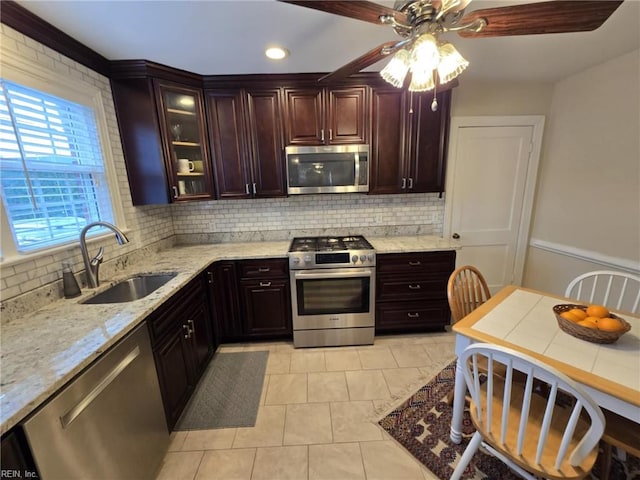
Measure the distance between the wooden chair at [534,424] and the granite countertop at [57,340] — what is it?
1537 millimetres

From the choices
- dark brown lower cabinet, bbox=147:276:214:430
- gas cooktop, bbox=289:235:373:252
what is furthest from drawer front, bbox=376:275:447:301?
dark brown lower cabinet, bbox=147:276:214:430

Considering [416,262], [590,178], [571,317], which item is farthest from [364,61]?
[590,178]

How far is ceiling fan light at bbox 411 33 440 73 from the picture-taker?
3.39 feet

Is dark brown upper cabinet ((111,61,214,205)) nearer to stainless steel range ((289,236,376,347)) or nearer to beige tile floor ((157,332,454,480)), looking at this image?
stainless steel range ((289,236,376,347))

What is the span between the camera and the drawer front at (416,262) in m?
2.51

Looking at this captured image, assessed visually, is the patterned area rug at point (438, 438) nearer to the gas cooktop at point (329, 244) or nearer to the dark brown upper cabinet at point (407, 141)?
the gas cooktop at point (329, 244)

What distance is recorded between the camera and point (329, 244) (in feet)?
8.78

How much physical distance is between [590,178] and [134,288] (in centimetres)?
398

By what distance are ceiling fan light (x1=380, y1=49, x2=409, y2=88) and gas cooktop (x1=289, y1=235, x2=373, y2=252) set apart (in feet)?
4.81

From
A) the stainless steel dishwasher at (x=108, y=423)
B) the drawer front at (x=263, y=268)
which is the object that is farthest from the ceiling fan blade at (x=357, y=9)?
the drawer front at (x=263, y=268)

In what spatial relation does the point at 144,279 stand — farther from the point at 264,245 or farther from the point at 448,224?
the point at 448,224

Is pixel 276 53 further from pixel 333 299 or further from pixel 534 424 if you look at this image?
pixel 534 424

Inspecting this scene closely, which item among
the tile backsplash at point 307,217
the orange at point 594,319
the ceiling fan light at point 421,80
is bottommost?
the orange at point 594,319

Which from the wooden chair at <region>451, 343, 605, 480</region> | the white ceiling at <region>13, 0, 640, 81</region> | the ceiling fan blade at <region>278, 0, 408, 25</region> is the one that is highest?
the white ceiling at <region>13, 0, 640, 81</region>
